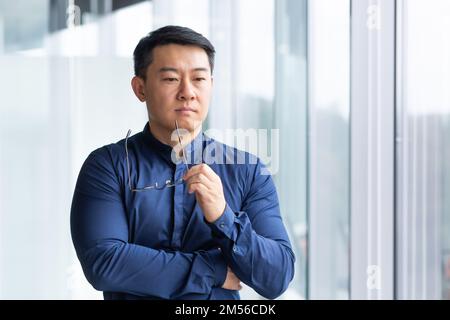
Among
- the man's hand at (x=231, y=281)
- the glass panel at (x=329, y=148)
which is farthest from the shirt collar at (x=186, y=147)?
the glass panel at (x=329, y=148)

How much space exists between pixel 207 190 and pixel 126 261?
0.68 feet

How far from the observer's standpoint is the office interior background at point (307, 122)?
1.60 meters

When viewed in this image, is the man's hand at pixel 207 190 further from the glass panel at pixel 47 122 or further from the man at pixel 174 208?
the glass panel at pixel 47 122

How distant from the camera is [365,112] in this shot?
1.68 m

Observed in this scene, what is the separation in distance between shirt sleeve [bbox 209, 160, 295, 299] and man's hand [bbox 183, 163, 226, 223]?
0.02m

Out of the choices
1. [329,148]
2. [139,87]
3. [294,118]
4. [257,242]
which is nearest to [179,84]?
[139,87]

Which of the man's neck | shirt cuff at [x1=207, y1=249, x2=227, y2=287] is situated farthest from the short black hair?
shirt cuff at [x1=207, y1=249, x2=227, y2=287]

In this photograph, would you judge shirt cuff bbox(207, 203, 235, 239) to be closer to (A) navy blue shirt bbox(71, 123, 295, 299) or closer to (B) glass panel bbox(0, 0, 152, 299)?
(A) navy blue shirt bbox(71, 123, 295, 299)

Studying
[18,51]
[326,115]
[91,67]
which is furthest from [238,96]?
[18,51]

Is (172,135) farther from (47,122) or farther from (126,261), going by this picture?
(47,122)

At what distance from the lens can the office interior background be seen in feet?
5.24

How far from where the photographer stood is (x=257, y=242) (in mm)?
1141

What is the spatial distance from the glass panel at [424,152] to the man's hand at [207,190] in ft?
2.48
